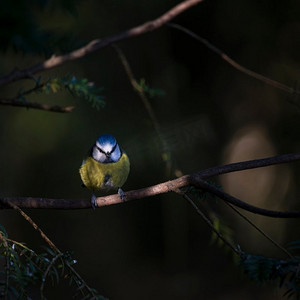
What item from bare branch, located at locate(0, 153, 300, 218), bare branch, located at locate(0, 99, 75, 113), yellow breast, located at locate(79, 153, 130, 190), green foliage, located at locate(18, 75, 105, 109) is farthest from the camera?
yellow breast, located at locate(79, 153, 130, 190)

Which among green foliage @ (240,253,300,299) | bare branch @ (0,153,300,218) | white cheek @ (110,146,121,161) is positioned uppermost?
white cheek @ (110,146,121,161)

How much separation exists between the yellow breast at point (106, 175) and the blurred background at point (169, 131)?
0.52ft

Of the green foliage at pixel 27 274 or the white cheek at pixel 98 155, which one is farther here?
the white cheek at pixel 98 155

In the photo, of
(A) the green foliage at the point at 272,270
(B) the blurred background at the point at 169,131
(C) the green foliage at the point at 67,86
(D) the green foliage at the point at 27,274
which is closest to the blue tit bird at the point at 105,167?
(B) the blurred background at the point at 169,131

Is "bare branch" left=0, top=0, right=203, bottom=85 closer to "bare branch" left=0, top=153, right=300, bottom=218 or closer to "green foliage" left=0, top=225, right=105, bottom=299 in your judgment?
"bare branch" left=0, top=153, right=300, bottom=218

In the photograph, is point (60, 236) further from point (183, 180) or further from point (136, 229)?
point (183, 180)

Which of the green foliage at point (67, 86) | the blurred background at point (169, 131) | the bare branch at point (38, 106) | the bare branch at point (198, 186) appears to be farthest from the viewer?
the blurred background at point (169, 131)

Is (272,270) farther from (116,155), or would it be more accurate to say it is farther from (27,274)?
(116,155)

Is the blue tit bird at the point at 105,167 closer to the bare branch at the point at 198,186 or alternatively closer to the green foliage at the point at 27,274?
the bare branch at the point at 198,186

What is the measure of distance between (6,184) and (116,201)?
3024 millimetres

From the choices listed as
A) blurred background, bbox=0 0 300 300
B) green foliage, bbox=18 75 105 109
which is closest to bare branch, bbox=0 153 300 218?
green foliage, bbox=18 75 105 109

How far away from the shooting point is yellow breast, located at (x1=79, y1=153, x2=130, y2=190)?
2.28 m

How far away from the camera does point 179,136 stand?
2.34 m

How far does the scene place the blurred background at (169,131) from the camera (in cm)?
295
